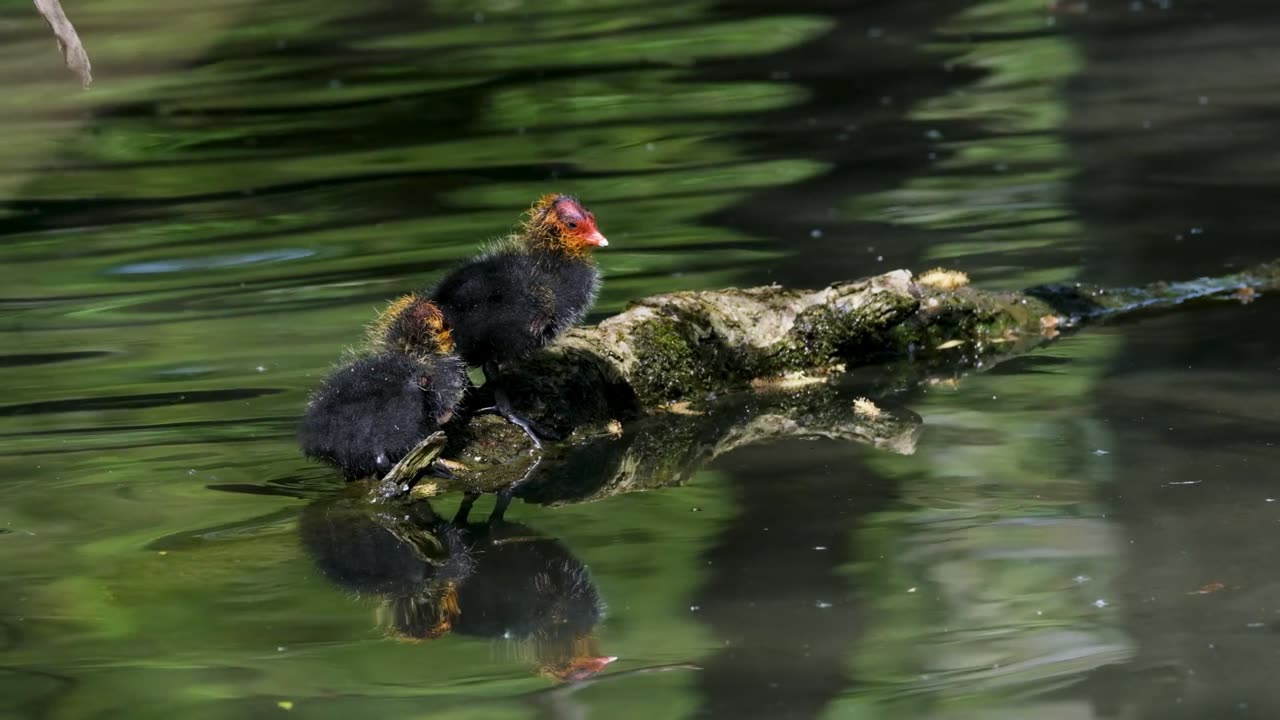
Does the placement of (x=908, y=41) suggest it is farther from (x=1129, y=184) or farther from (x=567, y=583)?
(x=567, y=583)

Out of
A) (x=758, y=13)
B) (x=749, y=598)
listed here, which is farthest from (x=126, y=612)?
(x=758, y=13)

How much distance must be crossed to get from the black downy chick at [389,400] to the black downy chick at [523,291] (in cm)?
20

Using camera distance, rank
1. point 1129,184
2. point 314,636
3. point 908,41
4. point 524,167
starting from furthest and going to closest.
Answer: point 908,41
point 524,167
point 1129,184
point 314,636

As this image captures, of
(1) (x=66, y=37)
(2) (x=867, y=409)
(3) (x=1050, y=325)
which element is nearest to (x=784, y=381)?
(2) (x=867, y=409)

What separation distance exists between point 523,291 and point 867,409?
1.46 m

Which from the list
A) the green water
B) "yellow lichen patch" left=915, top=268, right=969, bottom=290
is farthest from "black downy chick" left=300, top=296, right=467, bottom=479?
"yellow lichen patch" left=915, top=268, right=969, bottom=290

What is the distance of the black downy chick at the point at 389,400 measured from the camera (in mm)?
5707

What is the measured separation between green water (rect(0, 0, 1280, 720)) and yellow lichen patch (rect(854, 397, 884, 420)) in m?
0.12

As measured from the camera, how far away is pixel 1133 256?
28.8 ft

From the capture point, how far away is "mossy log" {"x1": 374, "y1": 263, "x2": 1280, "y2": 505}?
20.2 feet

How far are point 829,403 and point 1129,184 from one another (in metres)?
4.18

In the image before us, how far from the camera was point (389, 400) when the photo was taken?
5719 millimetres

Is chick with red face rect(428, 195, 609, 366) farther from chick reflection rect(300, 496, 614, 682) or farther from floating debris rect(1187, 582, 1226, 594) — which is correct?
floating debris rect(1187, 582, 1226, 594)

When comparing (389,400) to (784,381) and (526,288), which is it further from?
(784,381)
